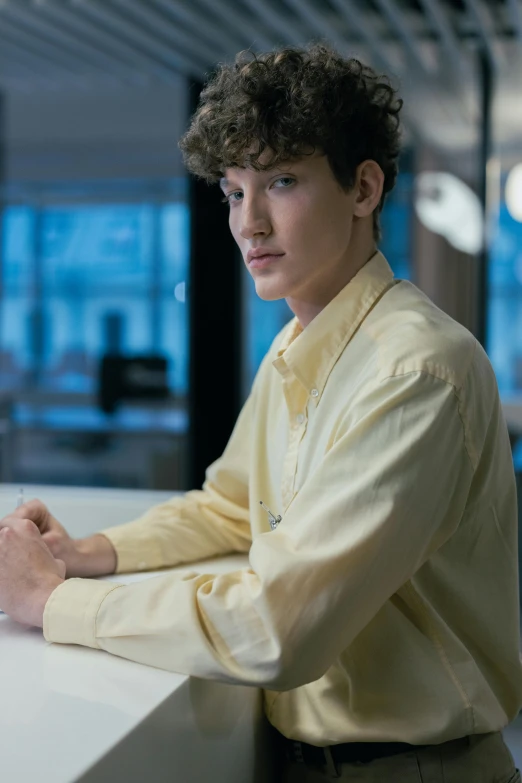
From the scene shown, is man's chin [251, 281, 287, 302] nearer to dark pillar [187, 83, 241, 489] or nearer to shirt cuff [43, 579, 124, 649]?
shirt cuff [43, 579, 124, 649]

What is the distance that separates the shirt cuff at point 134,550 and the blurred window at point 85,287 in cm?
862

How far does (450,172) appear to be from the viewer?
5492 mm

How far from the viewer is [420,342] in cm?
117

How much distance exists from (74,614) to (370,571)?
37 centimetres

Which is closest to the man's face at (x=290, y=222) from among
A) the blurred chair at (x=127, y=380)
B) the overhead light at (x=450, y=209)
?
the overhead light at (x=450, y=209)

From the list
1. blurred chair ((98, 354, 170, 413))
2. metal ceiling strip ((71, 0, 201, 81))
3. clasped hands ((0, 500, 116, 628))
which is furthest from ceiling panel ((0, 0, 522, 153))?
clasped hands ((0, 500, 116, 628))

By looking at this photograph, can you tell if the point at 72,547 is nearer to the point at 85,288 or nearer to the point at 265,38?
the point at 265,38

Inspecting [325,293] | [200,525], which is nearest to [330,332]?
[325,293]

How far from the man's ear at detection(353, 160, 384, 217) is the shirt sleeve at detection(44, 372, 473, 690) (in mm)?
381

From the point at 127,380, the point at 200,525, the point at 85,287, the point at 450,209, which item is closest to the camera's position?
the point at 200,525

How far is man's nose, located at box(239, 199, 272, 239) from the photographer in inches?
52.5

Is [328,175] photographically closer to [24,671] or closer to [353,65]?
[353,65]

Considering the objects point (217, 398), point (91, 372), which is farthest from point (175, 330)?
point (217, 398)

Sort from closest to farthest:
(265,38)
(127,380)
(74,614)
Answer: (74,614) → (265,38) → (127,380)
